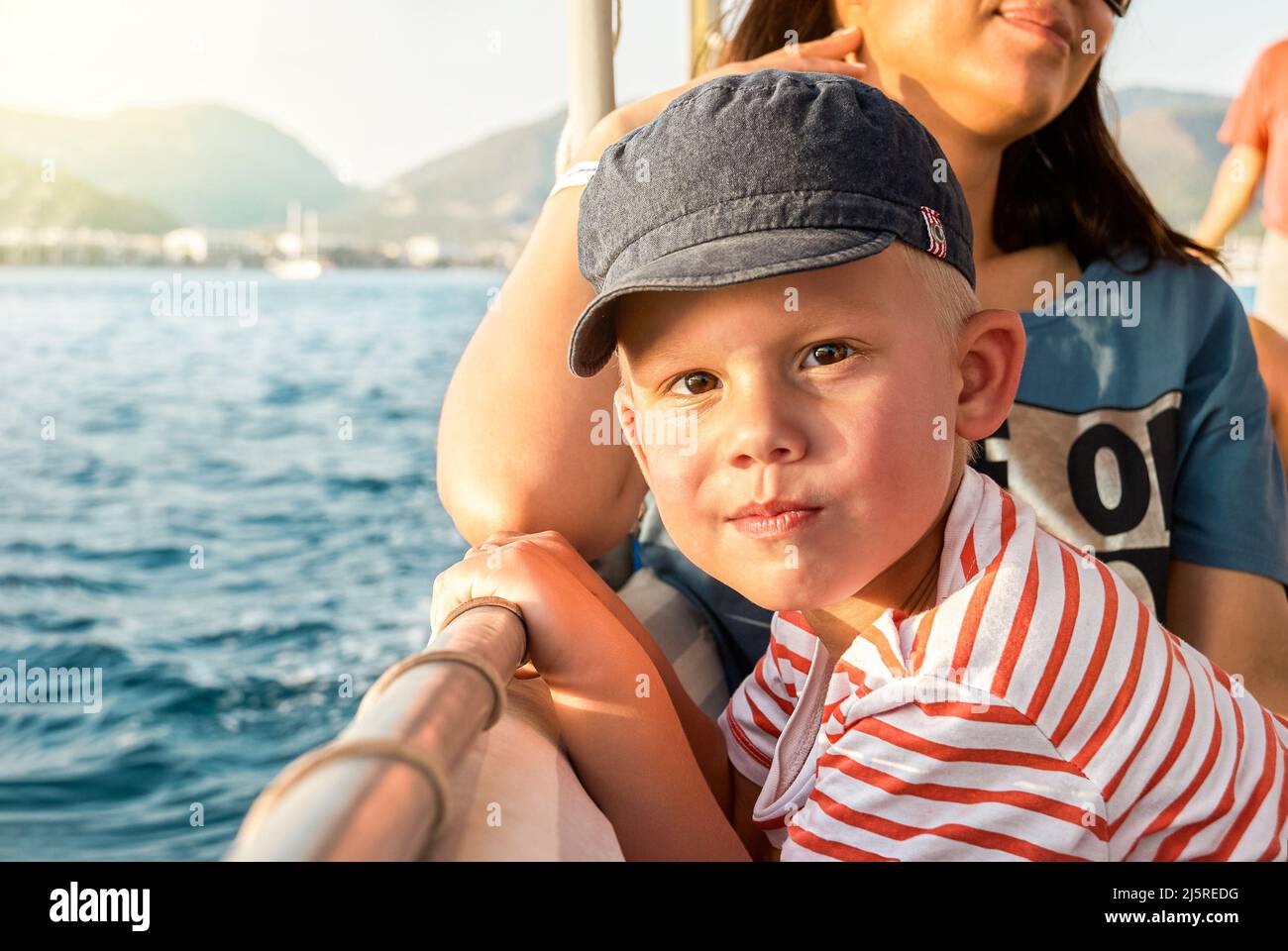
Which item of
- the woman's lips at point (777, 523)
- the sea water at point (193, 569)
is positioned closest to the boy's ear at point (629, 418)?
the woman's lips at point (777, 523)

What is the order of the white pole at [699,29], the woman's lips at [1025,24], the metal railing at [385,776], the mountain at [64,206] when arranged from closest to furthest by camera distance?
the metal railing at [385,776]
the woman's lips at [1025,24]
the white pole at [699,29]
the mountain at [64,206]

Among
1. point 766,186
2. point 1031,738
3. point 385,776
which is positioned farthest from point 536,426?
point 385,776

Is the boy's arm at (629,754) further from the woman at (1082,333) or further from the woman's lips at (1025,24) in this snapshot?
the woman's lips at (1025,24)

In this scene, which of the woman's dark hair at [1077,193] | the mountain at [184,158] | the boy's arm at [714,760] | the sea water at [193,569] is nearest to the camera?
the boy's arm at [714,760]

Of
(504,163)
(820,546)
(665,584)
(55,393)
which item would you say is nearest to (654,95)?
(665,584)

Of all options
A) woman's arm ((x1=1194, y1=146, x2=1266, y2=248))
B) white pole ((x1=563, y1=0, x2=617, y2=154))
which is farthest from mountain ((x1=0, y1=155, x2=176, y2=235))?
white pole ((x1=563, y1=0, x2=617, y2=154))

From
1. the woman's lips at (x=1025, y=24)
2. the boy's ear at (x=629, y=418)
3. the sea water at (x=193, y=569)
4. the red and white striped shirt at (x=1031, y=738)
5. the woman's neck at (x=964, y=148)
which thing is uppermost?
the woman's lips at (x=1025, y=24)

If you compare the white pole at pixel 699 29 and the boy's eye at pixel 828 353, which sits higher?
the white pole at pixel 699 29

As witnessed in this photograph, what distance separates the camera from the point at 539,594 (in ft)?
3.43

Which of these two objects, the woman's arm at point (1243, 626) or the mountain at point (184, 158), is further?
the mountain at point (184, 158)

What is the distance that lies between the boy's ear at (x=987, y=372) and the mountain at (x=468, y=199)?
53153 mm

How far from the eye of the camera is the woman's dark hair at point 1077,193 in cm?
172

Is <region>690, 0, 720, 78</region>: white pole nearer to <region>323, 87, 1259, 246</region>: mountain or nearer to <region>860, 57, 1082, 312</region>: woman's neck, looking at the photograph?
<region>860, 57, 1082, 312</region>: woman's neck

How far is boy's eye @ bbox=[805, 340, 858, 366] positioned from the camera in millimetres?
949
